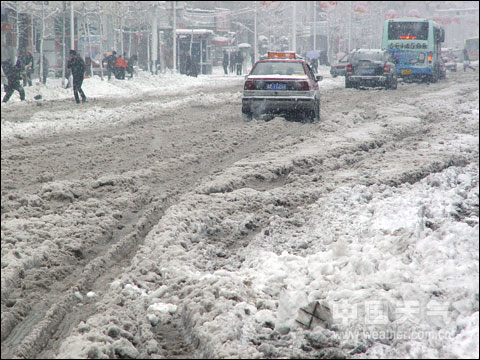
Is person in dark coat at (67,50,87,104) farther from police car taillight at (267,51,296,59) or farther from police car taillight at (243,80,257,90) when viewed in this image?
police car taillight at (243,80,257,90)

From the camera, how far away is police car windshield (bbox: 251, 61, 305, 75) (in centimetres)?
1490

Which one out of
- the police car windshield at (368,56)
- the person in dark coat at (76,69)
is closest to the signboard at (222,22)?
the police car windshield at (368,56)

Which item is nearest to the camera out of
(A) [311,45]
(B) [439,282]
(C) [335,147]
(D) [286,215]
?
(B) [439,282]

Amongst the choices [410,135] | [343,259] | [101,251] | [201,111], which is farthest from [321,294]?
[201,111]

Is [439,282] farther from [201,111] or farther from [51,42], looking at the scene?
[51,42]

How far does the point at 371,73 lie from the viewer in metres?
26.8

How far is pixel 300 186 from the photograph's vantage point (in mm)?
8461

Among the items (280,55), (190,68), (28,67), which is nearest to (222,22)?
(190,68)

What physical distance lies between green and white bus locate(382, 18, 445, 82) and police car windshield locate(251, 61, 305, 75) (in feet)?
60.8

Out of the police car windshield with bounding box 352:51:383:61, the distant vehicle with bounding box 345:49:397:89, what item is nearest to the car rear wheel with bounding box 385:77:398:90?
the distant vehicle with bounding box 345:49:397:89

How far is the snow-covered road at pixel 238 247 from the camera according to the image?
4.17 meters

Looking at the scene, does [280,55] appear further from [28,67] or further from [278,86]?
[28,67]

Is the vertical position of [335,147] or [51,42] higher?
[51,42]

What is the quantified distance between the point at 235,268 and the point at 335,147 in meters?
6.30
